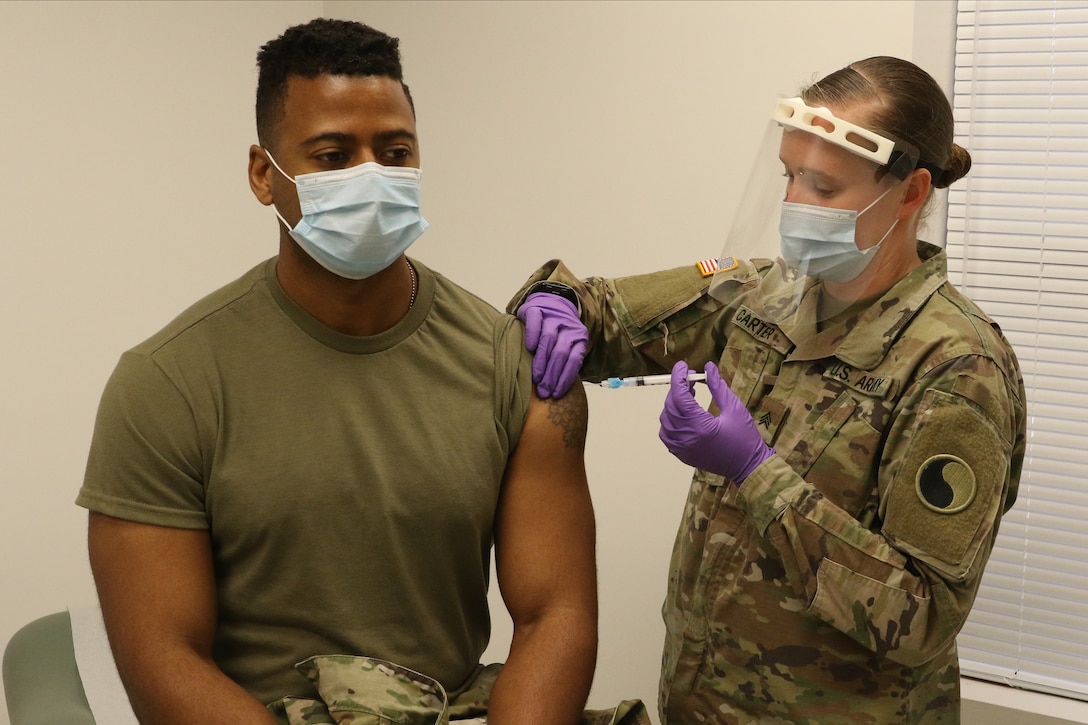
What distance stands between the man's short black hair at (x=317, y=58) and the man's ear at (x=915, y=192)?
2.49 feet

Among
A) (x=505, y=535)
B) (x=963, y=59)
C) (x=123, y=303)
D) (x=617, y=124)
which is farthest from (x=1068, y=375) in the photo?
(x=123, y=303)

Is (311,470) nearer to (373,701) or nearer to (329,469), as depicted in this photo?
(329,469)

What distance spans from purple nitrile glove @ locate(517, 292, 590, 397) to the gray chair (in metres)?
0.83

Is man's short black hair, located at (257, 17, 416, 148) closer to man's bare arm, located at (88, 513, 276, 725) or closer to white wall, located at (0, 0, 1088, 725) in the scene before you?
man's bare arm, located at (88, 513, 276, 725)

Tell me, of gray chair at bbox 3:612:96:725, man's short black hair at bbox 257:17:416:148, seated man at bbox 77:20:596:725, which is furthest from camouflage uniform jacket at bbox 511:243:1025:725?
gray chair at bbox 3:612:96:725

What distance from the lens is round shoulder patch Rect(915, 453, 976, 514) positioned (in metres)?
1.50

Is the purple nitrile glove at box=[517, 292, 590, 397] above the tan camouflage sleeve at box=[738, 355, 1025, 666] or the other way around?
above

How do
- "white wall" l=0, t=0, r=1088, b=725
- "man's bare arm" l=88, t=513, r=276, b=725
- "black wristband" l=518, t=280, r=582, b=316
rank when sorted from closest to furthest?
"man's bare arm" l=88, t=513, r=276, b=725 → "black wristband" l=518, t=280, r=582, b=316 → "white wall" l=0, t=0, r=1088, b=725

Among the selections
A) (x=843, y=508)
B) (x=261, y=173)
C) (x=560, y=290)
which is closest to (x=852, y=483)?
(x=843, y=508)

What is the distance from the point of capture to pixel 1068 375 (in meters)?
2.41

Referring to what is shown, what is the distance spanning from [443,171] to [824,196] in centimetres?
176

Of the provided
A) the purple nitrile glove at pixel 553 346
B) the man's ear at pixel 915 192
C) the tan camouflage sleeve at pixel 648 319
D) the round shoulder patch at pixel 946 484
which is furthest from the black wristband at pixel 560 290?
the round shoulder patch at pixel 946 484

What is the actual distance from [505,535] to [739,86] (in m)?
1.48

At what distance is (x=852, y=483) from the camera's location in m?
1.63
